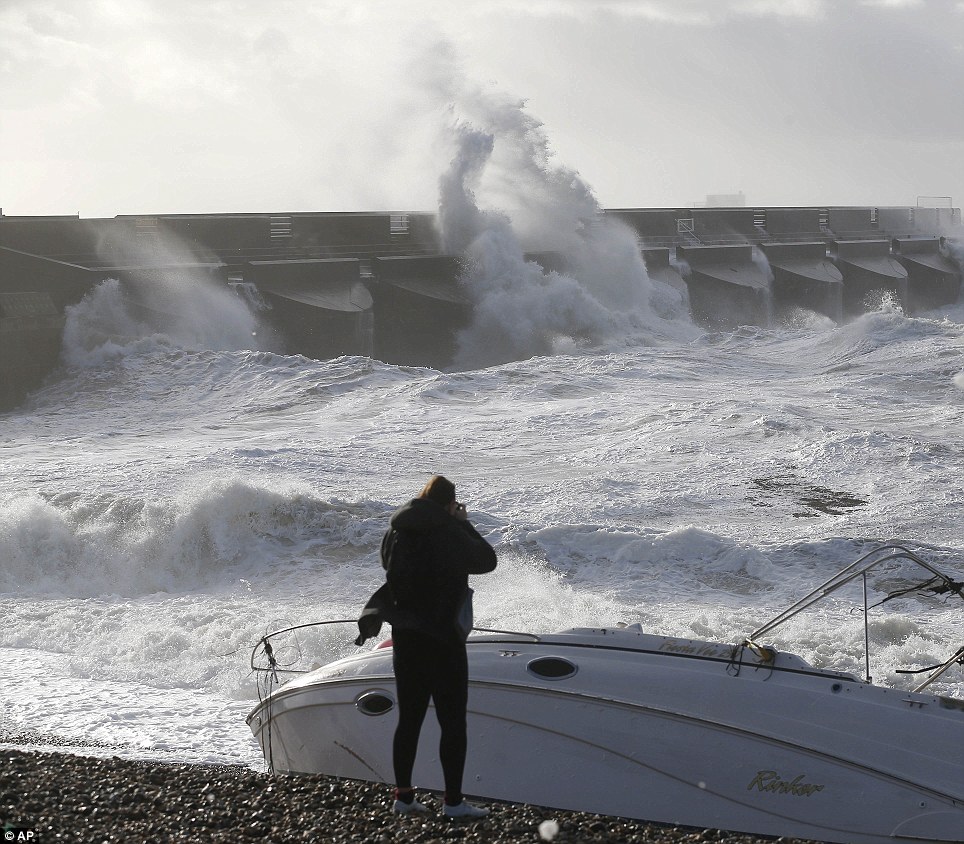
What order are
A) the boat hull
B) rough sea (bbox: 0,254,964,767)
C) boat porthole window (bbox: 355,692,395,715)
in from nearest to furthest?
the boat hull → boat porthole window (bbox: 355,692,395,715) → rough sea (bbox: 0,254,964,767)

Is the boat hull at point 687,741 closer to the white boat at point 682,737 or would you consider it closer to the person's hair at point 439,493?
the white boat at point 682,737

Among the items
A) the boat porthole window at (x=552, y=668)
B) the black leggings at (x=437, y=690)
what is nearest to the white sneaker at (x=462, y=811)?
the black leggings at (x=437, y=690)

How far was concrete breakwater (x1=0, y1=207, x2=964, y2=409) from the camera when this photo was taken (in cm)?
2111

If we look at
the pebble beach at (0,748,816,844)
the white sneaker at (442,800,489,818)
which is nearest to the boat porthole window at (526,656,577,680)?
the pebble beach at (0,748,816,844)

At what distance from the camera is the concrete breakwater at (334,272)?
2111 centimetres

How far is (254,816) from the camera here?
3.85 metres

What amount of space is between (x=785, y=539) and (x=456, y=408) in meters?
7.32

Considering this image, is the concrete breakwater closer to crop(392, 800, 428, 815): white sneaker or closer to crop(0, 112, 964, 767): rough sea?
crop(0, 112, 964, 767): rough sea

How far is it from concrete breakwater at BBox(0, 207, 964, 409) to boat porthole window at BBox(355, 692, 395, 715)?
16551 mm

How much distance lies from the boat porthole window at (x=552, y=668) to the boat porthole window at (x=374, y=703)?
590mm

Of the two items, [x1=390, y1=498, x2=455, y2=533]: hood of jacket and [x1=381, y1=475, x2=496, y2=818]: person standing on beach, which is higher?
[x1=390, y1=498, x2=455, y2=533]: hood of jacket

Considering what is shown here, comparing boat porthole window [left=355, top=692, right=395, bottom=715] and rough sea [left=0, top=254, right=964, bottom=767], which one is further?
rough sea [left=0, top=254, right=964, bottom=767]

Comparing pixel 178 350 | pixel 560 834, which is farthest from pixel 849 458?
pixel 178 350

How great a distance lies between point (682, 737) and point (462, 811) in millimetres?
897
